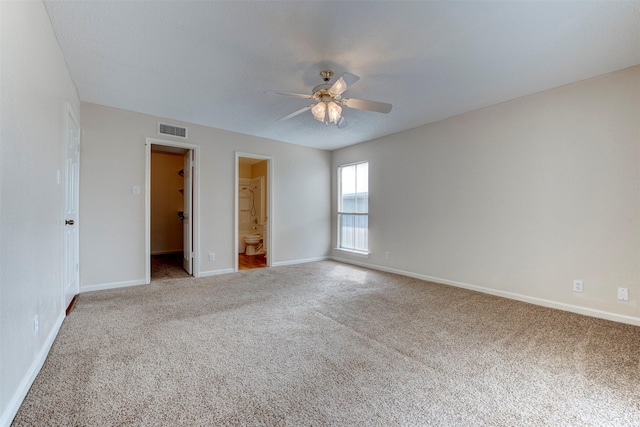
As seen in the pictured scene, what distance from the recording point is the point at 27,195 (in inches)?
63.2

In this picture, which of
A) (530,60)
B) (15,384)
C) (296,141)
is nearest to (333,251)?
(296,141)

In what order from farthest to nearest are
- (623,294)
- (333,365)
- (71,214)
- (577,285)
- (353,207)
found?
(353,207) < (71,214) < (577,285) < (623,294) < (333,365)

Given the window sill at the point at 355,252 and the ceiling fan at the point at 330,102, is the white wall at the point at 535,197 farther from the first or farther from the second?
the ceiling fan at the point at 330,102

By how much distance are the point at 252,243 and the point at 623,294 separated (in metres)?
5.79

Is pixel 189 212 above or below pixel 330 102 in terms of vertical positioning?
below

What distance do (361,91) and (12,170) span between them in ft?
9.20

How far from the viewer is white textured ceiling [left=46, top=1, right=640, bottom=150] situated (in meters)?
1.85

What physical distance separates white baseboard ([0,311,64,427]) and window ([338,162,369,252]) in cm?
428

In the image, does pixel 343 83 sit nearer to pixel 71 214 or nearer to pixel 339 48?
pixel 339 48

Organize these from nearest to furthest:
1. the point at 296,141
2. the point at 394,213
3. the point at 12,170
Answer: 1. the point at 12,170
2. the point at 394,213
3. the point at 296,141

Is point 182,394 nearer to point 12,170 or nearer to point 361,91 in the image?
point 12,170

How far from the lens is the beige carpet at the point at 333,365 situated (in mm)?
1406

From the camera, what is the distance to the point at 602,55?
7.67 ft

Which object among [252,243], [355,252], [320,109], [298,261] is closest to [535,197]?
[320,109]
